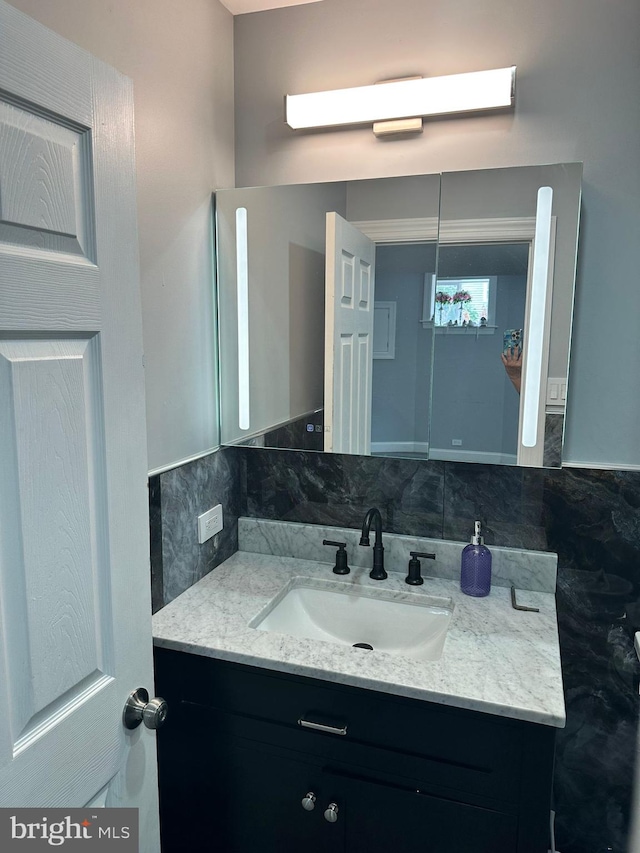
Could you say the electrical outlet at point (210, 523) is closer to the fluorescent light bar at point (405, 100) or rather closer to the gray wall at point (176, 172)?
the gray wall at point (176, 172)

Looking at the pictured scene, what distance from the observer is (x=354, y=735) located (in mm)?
1255

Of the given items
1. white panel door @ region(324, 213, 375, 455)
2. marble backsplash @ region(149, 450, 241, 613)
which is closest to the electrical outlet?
marble backsplash @ region(149, 450, 241, 613)

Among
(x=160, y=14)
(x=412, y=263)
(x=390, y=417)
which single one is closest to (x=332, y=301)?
(x=412, y=263)

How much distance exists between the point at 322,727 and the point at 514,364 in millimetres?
972

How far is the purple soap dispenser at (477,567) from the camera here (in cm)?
156

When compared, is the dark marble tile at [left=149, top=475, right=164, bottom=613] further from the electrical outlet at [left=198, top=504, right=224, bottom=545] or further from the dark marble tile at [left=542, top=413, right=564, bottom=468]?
the dark marble tile at [left=542, top=413, right=564, bottom=468]

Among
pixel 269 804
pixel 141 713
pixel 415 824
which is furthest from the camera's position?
pixel 269 804

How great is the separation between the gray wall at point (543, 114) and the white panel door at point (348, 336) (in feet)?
0.76

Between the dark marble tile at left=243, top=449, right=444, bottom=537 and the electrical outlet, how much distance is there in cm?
16

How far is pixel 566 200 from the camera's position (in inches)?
56.2

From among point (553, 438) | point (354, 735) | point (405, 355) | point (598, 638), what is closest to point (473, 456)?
point (553, 438)

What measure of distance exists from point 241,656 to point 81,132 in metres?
1.04

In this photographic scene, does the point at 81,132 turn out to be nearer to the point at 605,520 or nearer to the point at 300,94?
the point at 300,94

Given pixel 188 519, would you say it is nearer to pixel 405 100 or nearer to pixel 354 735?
pixel 354 735
